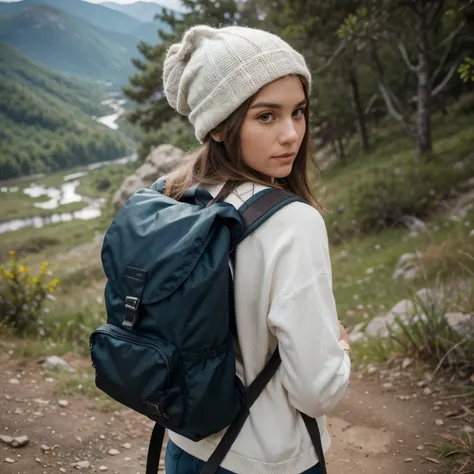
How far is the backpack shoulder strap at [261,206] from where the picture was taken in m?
1.24

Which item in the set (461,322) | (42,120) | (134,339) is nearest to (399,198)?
(461,322)

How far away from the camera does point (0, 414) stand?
10.5ft

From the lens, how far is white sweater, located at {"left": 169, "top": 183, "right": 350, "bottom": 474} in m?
1.21

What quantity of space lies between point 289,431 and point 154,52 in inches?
725

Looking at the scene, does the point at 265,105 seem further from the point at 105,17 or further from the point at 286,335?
the point at 105,17

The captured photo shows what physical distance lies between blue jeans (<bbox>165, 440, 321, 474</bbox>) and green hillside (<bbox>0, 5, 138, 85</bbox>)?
45.9 ft

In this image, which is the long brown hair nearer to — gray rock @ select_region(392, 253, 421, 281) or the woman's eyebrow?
the woman's eyebrow

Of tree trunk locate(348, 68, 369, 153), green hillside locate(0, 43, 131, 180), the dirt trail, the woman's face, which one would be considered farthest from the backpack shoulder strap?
tree trunk locate(348, 68, 369, 153)

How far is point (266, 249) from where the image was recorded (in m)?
1.24

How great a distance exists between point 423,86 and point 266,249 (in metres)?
10.8

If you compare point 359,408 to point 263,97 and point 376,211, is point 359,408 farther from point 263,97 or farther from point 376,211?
point 376,211

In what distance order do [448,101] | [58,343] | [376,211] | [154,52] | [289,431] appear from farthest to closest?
[448,101]
[154,52]
[376,211]
[58,343]
[289,431]

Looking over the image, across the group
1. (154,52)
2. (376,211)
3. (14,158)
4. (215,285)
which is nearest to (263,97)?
(215,285)

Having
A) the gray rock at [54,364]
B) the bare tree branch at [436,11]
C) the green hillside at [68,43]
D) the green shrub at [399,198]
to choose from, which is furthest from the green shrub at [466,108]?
the gray rock at [54,364]
